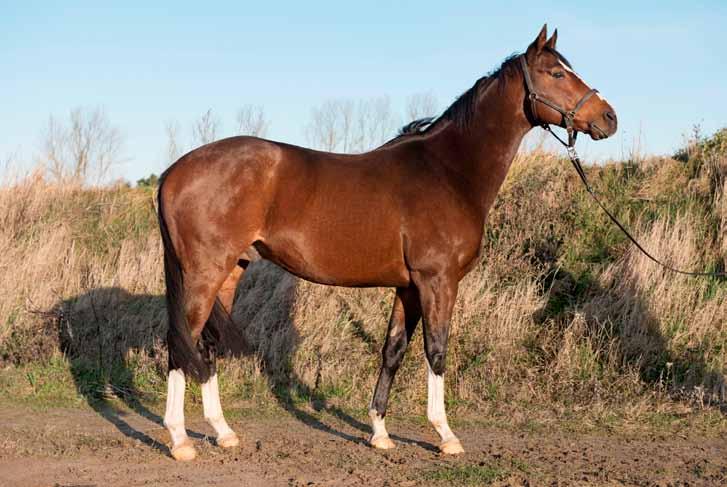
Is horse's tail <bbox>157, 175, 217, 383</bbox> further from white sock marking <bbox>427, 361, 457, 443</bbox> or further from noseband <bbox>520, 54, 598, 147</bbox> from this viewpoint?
noseband <bbox>520, 54, 598, 147</bbox>

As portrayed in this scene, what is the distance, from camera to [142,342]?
839cm

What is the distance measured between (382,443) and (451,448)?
0.51 m

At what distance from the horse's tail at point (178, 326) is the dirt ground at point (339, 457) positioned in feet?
2.03

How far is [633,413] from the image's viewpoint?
620cm

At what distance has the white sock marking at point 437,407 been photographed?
5.27 m

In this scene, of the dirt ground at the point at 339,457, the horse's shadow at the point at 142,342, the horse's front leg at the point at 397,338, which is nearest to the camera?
the dirt ground at the point at 339,457

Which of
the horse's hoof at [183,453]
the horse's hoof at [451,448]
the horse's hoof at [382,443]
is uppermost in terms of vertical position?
the horse's hoof at [451,448]

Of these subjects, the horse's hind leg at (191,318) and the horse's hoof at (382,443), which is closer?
the horse's hind leg at (191,318)

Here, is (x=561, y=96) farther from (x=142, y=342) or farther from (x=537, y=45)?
(x=142, y=342)

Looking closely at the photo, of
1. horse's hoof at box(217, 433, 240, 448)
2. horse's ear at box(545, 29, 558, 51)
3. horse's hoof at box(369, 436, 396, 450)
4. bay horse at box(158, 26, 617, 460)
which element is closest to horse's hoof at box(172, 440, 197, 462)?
bay horse at box(158, 26, 617, 460)

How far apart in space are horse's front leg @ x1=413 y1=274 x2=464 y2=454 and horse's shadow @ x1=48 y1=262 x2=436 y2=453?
114 cm

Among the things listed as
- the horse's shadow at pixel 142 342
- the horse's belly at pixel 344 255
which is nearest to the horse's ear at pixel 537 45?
the horse's belly at pixel 344 255

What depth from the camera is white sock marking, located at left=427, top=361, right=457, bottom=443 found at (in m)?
5.27

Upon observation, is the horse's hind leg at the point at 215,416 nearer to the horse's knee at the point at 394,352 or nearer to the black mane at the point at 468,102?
the horse's knee at the point at 394,352
